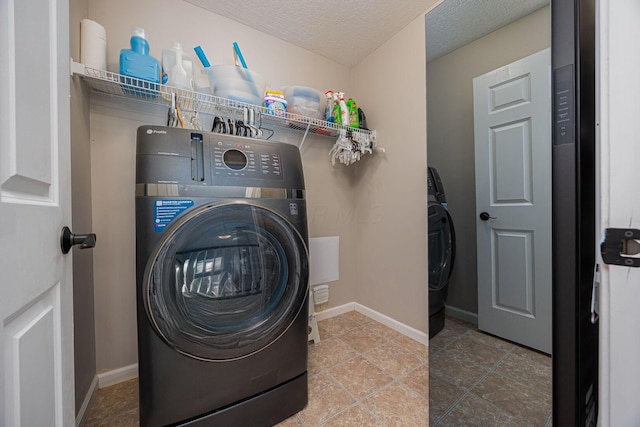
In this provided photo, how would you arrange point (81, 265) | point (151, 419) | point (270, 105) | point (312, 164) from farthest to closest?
point (312, 164), point (270, 105), point (81, 265), point (151, 419)

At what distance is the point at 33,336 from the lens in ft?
1.38

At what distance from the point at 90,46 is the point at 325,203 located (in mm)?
1583

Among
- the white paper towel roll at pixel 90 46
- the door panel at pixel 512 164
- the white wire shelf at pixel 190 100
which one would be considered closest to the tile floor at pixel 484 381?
the door panel at pixel 512 164

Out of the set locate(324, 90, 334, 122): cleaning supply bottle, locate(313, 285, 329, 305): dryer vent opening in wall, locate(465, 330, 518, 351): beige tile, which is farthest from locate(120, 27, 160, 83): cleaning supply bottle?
locate(465, 330, 518, 351): beige tile

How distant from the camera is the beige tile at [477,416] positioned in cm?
78

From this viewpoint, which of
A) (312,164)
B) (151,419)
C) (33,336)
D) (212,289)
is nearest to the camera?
(33,336)

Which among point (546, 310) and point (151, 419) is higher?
point (546, 310)

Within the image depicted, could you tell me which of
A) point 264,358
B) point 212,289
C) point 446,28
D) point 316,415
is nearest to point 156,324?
point 212,289

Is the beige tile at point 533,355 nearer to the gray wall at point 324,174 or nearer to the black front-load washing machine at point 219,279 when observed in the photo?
the black front-load washing machine at point 219,279

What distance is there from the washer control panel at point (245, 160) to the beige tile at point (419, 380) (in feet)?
4.23

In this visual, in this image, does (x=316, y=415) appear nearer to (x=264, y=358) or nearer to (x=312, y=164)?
(x=264, y=358)

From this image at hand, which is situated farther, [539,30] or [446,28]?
[446,28]

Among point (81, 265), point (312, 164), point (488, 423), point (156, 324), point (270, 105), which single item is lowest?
point (488, 423)

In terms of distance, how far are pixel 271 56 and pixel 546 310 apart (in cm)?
207
